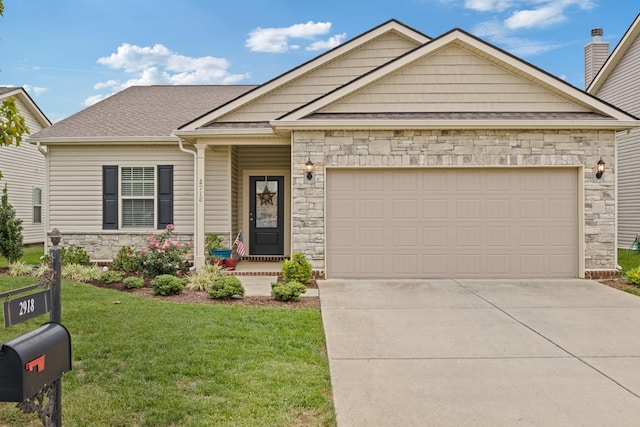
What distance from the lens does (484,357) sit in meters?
4.85

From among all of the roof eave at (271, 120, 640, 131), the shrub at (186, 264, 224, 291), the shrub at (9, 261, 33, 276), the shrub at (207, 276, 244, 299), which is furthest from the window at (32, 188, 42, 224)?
the shrub at (207, 276, 244, 299)

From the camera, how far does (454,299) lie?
301 inches

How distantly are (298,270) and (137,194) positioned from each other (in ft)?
18.5

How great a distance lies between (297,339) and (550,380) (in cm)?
262

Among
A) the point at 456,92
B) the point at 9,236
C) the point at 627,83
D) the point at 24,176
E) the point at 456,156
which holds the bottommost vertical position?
the point at 9,236

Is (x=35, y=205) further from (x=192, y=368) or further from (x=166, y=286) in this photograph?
(x=192, y=368)

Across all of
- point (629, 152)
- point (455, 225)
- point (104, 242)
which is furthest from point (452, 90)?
point (104, 242)

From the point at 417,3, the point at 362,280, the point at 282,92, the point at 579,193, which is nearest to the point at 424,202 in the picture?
the point at 362,280

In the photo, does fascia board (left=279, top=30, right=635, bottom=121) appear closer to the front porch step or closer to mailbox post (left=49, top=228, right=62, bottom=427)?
the front porch step

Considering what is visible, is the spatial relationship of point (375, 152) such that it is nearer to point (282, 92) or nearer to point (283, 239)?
point (282, 92)

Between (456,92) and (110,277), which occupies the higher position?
(456,92)

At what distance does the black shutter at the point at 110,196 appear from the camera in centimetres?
1191

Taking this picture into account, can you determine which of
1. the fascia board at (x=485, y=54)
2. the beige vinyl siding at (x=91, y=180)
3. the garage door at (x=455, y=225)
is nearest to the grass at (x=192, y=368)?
A: the garage door at (x=455, y=225)

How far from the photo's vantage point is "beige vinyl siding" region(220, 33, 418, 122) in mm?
10852
